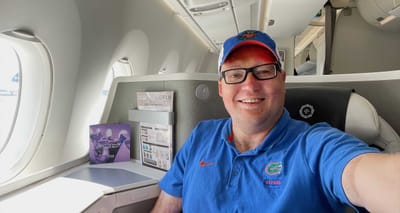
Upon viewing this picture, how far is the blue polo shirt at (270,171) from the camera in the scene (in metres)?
0.72

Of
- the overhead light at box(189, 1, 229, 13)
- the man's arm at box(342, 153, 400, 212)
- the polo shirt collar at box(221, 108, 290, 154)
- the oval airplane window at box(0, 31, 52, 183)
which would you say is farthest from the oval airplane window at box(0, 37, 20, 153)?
the overhead light at box(189, 1, 229, 13)

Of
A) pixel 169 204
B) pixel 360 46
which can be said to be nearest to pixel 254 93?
pixel 169 204

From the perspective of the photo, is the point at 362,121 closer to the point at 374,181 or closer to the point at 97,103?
the point at 374,181

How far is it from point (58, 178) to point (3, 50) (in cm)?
81

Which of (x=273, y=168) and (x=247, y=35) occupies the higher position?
(x=247, y=35)

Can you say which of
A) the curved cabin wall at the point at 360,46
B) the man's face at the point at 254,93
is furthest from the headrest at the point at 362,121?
the curved cabin wall at the point at 360,46

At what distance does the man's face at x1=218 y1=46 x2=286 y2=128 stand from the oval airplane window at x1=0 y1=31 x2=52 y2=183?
1.19 meters

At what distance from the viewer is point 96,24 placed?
5.98 feet

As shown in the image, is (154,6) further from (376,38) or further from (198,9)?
(376,38)

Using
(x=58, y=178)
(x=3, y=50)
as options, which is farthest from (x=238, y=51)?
(x=3, y=50)

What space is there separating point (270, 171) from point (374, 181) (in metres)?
0.35

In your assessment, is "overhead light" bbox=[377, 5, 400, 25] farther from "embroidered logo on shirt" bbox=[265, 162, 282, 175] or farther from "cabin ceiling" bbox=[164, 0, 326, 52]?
"embroidered logo on shirt" bbox=[265, 162, 282, 175]

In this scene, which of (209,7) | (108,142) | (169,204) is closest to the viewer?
(169,204)

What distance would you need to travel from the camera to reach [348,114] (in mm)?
947
